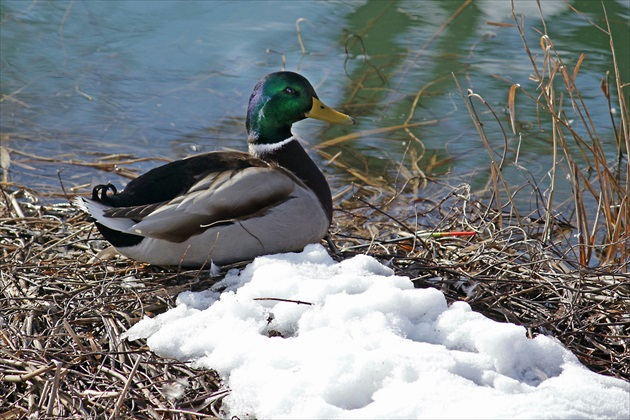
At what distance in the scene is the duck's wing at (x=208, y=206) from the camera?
139 inches

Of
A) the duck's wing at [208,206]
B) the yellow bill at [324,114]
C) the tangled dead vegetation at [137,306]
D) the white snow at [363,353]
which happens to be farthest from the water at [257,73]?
the white snow at [363,353]

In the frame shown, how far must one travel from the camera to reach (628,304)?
132 inches

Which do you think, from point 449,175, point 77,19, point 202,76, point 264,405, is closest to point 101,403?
point 264,405

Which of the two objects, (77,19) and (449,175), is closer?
(449,175)

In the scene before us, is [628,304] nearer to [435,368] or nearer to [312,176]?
[435,368]

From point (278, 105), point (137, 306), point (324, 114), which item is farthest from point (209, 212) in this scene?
point (324, 114)

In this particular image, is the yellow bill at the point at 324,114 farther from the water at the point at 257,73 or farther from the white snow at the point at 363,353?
the water at the point at 257,73

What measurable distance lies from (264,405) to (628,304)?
1534 mm

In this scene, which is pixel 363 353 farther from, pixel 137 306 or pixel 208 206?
pixel 208 206

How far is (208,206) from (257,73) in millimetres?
4018

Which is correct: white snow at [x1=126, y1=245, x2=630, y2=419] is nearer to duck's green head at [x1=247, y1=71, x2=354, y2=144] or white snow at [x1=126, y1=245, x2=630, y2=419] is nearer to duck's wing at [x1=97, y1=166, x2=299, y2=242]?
duck's wing at [x1=97, y1=166, x2=299, y2=242]

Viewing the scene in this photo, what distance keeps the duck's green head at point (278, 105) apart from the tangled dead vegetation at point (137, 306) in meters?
0.66

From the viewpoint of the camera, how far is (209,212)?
11.8 feet

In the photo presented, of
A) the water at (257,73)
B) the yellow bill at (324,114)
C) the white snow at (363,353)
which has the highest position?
the yellow bill at (324,114)
